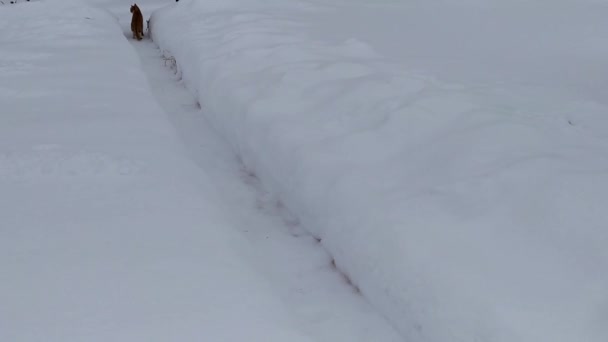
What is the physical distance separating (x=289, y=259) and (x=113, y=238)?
27.6 inches

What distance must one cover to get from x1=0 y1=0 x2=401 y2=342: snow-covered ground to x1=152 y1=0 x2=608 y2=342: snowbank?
16 centimetres

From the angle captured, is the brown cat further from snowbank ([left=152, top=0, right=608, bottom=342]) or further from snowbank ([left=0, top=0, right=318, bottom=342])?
snowbank ([left=152, top=0, right=608, bottom=342])

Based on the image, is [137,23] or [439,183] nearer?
[439,183]

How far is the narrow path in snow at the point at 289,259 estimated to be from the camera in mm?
1751

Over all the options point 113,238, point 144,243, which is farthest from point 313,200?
point 113,238

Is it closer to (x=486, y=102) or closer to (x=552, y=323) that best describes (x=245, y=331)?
(x=552, y=323)

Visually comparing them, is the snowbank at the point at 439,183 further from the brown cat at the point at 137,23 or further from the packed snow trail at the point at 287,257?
the brown cat at the point at 137,23

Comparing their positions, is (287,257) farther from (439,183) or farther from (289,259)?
(439,183)

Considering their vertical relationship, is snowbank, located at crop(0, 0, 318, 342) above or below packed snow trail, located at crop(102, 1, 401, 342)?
above

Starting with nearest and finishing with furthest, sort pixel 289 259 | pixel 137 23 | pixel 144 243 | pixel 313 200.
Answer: pixel 144 243
pixel 289 259
pixel 313 200
pixel 137 23

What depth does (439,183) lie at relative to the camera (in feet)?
6.75

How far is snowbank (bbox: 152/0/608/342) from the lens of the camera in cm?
153

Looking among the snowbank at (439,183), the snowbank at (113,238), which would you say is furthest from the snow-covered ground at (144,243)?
the snowbank at (439,183)

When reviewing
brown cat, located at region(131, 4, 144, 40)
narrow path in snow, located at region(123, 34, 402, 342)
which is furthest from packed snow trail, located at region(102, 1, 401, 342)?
brown cat, located at region(131, 4, 144, 40)
